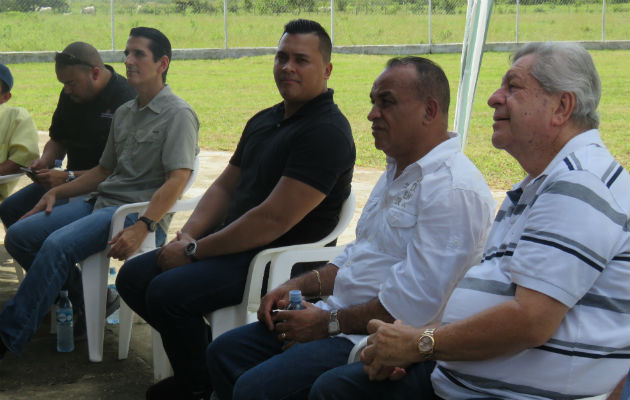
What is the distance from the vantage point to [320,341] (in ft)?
7.89

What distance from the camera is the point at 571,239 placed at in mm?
1754

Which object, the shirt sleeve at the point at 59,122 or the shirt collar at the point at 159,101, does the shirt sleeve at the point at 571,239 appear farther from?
the shirt sleeve at the point at 59,122

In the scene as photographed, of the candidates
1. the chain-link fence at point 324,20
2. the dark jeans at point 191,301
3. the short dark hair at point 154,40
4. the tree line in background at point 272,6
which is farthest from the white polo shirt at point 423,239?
the tree line in background at point 272,6

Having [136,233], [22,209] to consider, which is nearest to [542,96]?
[136,233]

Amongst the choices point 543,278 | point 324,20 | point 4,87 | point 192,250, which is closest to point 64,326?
point 192,250

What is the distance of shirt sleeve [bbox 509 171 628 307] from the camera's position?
175 cm

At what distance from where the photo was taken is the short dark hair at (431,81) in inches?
96.4

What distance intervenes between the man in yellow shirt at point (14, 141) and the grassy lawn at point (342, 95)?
15.8 feet

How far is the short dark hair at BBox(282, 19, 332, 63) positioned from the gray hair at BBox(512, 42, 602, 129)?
149 cm

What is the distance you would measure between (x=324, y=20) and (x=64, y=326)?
761 inches

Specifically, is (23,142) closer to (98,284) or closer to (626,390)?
(98,284)

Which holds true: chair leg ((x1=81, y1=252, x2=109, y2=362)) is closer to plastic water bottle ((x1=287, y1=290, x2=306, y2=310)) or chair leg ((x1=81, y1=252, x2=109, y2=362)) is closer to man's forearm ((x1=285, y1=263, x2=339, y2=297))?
man's forearm ((x1=285, y1=263, x2=339, y2=297))

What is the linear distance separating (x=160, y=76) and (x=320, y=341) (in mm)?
2173

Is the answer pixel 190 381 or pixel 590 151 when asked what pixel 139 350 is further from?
pixel 590 151
